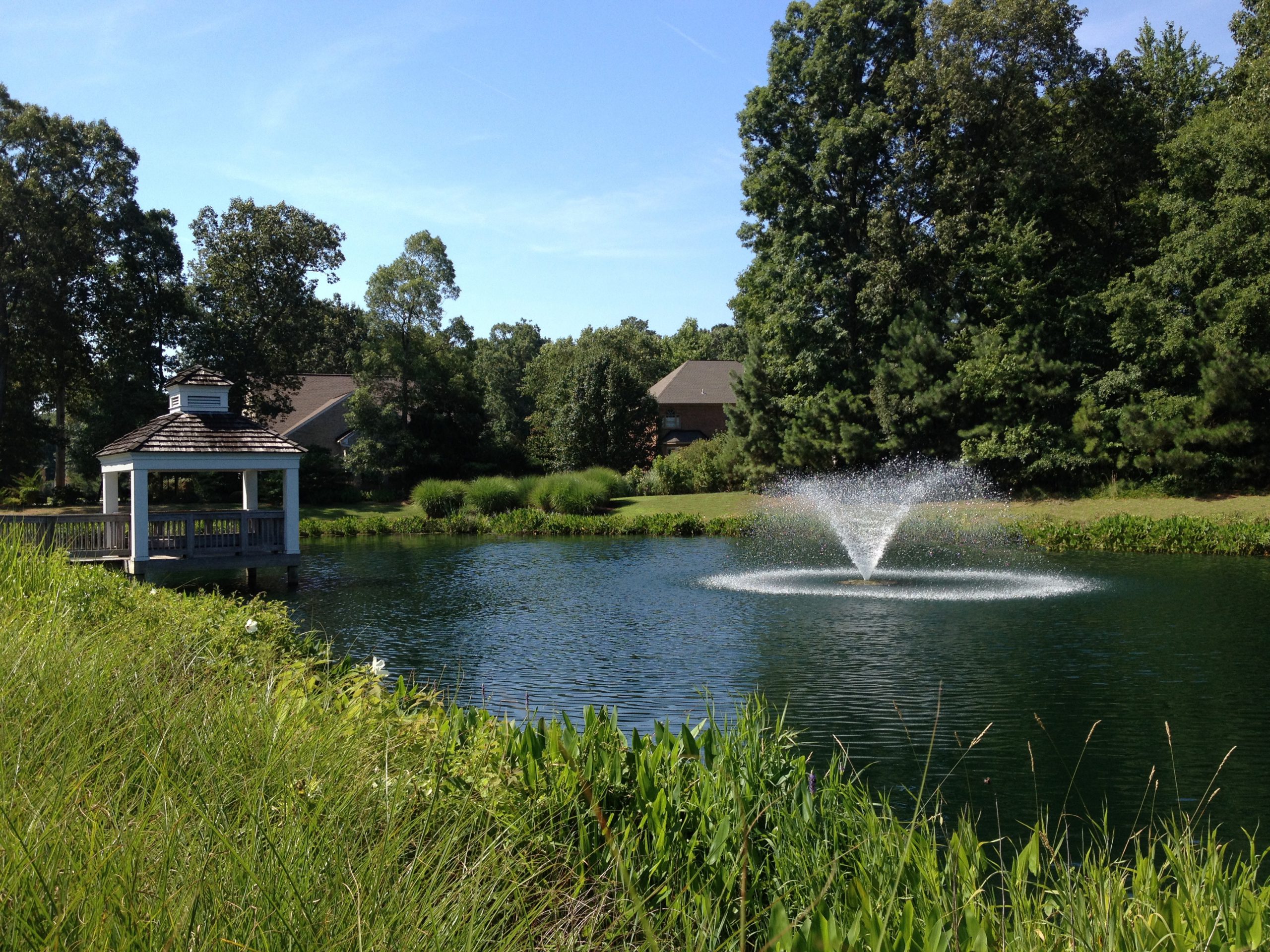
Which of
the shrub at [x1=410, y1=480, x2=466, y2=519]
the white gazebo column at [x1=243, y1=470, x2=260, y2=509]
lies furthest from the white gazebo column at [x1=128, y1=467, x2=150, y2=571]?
the shrub at [x1=410, y1=480, x2=466, y2=519]

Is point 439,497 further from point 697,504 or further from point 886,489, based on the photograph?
point 886,489

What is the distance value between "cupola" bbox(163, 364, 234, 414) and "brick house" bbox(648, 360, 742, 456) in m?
40.6

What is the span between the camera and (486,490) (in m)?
38.6

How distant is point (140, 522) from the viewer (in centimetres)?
1952

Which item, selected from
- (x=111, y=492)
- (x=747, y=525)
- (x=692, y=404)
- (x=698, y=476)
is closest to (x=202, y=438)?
(x=111, y=492)

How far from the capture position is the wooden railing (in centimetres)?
1955

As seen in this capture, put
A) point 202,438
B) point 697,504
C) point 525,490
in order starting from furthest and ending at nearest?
point 697,504 < point 525,490 < point 202,438

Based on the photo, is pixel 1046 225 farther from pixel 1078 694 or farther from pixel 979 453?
pixel 1078 694

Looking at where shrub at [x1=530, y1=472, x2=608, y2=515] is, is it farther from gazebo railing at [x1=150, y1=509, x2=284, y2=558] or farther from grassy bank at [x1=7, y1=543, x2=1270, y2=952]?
grassy bank at [x1=7, y1=543, x2=1270, y2=952]

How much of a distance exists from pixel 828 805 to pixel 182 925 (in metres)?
3.55

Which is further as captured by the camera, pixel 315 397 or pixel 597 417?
pixel 315 397

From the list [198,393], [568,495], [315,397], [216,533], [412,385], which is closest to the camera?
[216,533]

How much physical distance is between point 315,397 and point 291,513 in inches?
1523

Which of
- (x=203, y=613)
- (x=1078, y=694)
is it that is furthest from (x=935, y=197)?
(x=203, y=613)
